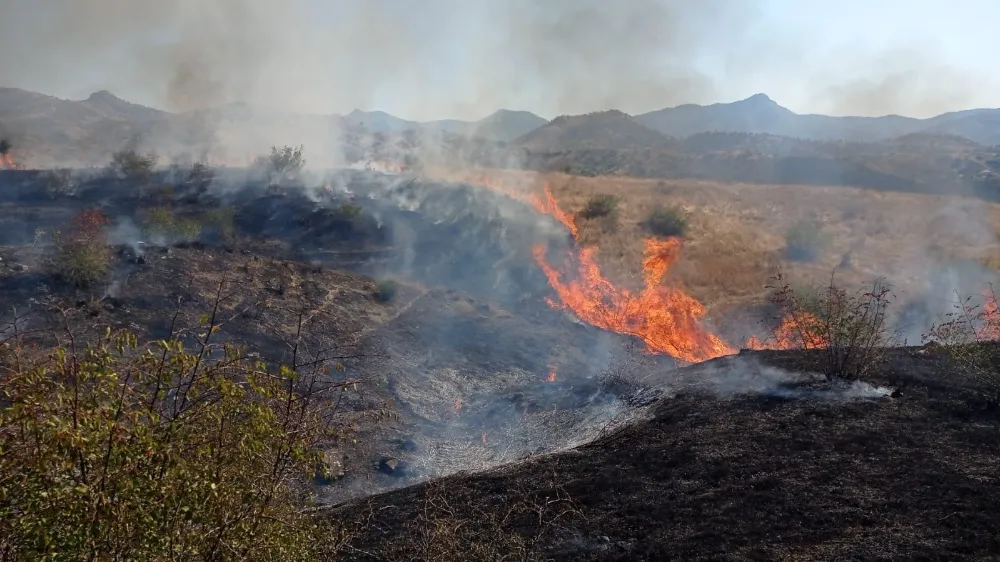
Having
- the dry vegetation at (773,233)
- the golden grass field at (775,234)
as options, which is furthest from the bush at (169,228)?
the dry vegetation at (773,233)

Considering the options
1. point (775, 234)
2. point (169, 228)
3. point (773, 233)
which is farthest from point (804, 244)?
point (169, 228)

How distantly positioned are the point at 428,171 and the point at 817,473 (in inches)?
1731

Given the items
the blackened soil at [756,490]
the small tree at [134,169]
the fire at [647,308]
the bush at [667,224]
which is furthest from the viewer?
the small tree at [134,169]

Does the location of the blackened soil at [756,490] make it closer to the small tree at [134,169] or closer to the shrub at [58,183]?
the small tree at [134,169]

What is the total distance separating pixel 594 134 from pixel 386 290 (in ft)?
284

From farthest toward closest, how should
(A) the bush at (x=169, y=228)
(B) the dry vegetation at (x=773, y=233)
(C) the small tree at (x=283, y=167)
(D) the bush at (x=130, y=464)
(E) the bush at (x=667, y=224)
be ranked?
(C) the small tree at (x=283, y=167) → (E) the bush at (x=667, y=224) → (B) the dry vegetation at (x=773, y=233) → (A) the bush at (x=169, y=228) → (D) the bush at (x=130, y=464)

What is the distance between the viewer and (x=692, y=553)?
756 cm

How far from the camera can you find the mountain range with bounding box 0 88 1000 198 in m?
57.1

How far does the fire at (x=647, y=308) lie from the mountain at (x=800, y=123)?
98.6 meters

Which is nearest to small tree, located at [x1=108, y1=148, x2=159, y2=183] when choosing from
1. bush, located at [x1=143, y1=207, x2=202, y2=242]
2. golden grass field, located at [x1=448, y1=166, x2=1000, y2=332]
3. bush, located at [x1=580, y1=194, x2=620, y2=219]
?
bush, located at [x1=143, y1=207, x2=202, y2=242]

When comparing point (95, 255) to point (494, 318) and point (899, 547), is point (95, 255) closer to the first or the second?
point (494, 318)

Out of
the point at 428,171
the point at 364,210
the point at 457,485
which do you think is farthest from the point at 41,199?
the point at 457,485

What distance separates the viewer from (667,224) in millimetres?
39062

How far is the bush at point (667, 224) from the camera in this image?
127 ft
